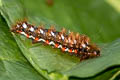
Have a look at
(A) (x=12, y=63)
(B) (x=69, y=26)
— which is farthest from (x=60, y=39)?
(B) (x=69, y=26)

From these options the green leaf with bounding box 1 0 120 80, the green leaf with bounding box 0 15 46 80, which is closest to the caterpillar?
the green leaf with bounding box 1 0 120 80

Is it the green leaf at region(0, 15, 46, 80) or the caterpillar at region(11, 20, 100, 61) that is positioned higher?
the caterpillar at region(11, 20, 100, 61)

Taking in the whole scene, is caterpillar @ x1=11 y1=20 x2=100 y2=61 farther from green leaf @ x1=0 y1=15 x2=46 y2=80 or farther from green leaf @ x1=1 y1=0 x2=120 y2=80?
green leaf @ x1=0 y1=15 x2=46 y2=80

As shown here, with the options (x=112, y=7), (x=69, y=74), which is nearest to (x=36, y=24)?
(x=69, y=74)

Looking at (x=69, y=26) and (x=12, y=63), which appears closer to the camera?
(x=12, y=63)

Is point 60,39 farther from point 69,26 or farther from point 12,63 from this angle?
point 69,26

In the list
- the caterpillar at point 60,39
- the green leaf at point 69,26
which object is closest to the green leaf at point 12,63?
the green leaf at point 69,26
